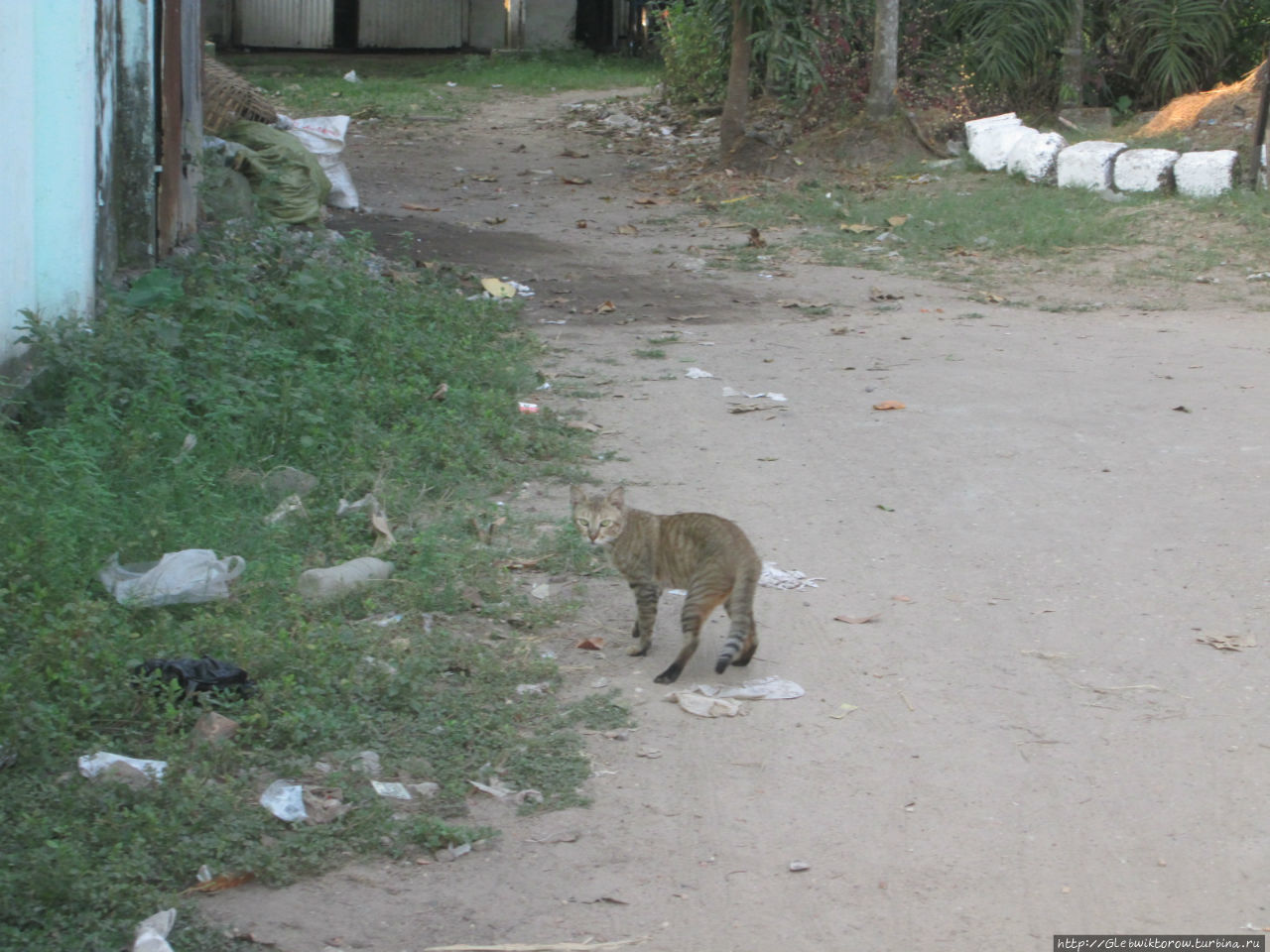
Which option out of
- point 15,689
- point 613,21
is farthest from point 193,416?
point 613,21

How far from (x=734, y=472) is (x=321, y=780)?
302cm

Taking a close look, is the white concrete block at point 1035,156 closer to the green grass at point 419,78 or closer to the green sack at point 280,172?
the green sack at point 280,172

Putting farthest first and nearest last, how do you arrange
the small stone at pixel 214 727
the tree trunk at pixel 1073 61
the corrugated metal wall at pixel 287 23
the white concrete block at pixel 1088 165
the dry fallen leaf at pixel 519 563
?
the corrugated metal wall at pixel 287 23 → the tree trunk at pixel 1073 61 → the white concrete block at pixel 1088 165 → the dry fallen leaf at pixel 519 563 → the small stone at pixel 214 727

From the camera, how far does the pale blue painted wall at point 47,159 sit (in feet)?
18.5

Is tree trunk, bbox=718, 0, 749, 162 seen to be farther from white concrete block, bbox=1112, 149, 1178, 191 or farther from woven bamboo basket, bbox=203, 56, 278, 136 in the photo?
woven bamboo basket, bbox=203, 56, 278, 136

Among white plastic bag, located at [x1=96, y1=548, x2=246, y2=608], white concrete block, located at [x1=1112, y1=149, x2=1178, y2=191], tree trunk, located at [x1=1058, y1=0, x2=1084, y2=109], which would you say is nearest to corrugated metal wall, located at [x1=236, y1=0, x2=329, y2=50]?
tree trunk, located at [x1=1058, y1=0, x2=1084, y2=109]

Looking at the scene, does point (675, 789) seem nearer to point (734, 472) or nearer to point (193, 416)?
point (734, 472)

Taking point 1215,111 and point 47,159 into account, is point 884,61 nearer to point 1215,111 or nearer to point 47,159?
point 1215,111

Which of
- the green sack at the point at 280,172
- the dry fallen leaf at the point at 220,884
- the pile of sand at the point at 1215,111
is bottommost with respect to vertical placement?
the dry fallen leaf at the point at 220,884

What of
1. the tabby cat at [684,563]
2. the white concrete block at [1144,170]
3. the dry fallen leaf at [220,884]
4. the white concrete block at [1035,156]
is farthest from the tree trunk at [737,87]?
the dry fallen leaf at [220,884]

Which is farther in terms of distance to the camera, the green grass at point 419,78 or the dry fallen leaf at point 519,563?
the green grass at point 419,78

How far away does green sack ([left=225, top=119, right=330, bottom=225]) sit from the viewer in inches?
390

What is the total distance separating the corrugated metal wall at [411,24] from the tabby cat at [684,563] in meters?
21.1

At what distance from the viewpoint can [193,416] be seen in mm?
5566
